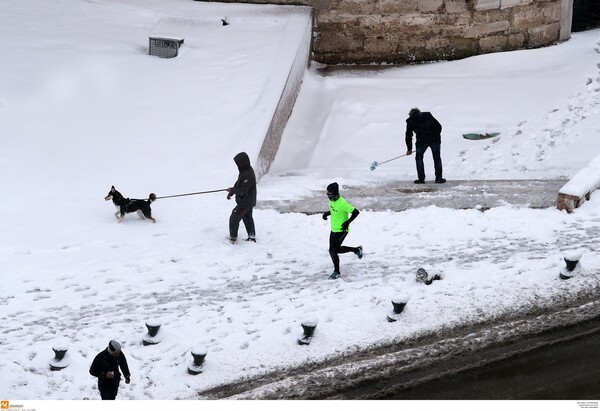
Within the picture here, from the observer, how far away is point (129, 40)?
19.0 meters

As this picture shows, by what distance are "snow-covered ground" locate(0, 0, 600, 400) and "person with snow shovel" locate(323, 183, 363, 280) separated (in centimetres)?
28

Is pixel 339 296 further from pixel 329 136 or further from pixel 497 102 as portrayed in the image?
pixel 497 102

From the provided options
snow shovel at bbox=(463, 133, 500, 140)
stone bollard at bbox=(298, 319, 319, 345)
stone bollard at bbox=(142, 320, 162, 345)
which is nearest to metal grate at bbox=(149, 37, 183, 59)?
snow shovel at bbox=(463, 133, 500, 140)

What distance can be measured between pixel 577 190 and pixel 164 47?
27.4ft

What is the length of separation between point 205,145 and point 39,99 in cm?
301

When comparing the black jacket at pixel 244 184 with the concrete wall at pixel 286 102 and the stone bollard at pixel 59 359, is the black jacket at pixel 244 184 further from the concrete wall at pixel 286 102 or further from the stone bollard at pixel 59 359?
the stone bollard at pixel 59 359

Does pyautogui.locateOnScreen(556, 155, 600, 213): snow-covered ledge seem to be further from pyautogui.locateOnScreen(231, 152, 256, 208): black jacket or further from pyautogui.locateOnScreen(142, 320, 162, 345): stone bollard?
pyautogui.locateOnScreen(142, 320, 162, 345): stone bollard

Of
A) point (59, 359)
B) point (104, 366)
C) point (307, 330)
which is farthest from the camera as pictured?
point (307, 330)

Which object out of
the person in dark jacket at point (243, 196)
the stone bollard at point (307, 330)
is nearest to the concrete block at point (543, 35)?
the person in dark jacket at point (243, 196)

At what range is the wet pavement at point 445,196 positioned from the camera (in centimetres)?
1352

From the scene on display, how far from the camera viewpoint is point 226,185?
14484mm

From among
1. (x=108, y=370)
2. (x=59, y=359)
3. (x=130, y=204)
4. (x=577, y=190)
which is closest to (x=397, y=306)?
(x=108, y=370)

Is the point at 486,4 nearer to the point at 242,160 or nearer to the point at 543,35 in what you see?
the point at 543,35

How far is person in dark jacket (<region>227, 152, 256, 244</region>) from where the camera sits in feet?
41.5
